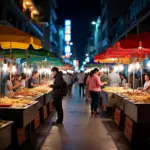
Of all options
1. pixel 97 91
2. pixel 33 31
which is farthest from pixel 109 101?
pixel 33 31

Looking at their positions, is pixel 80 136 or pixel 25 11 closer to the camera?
pixel 80 136

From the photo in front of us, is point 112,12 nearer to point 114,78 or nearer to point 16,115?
point 114,78

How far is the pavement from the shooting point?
8.41 metres

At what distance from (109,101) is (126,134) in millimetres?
4488

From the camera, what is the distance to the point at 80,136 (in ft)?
31.9

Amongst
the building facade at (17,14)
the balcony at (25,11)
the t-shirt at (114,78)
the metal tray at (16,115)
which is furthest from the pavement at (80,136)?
the balcony at (25,11)

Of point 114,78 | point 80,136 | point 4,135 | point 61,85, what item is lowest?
point 80,136

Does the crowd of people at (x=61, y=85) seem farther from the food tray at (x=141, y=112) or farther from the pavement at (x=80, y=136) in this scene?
the food tray at (x=141, y=112)

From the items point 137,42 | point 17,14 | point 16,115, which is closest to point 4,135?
point 16,115

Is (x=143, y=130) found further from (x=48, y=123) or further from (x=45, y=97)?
(x=45, y=97)

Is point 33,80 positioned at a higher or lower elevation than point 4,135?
higher

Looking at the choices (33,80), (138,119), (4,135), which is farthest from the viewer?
(33,80)

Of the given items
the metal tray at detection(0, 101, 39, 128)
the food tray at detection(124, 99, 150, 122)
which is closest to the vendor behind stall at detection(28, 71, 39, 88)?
the metal tray at detection(0, 101, 39, 128)

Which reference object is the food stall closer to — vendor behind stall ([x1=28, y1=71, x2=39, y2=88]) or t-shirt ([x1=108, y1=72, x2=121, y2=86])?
t-shirt ([x1=108, y1=72, x2=121, y2=86])
